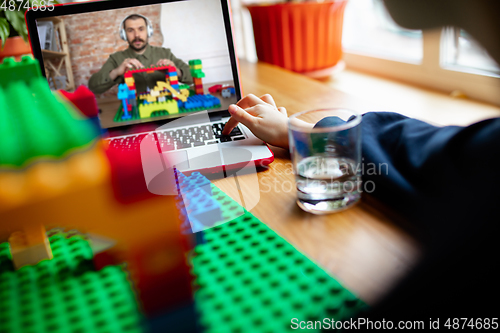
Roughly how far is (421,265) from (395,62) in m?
2.79

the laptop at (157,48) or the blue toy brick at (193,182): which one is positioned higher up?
the laptop at (157,48)

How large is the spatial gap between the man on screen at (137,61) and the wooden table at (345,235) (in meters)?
0.46

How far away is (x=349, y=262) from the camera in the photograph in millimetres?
444

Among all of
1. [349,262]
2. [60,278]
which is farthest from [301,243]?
[60,278]

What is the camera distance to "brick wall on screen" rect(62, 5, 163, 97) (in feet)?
3.22

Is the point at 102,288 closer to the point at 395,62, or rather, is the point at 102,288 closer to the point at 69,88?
the point at 69,88

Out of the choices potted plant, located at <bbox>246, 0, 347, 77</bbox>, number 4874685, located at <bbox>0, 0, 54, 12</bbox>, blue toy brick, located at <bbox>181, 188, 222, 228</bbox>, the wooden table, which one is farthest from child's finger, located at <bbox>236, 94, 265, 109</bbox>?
potted plant, located at <bbox>246, 0, 347, 77</bbox>

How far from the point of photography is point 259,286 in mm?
422

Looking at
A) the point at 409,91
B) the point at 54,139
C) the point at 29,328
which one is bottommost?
the point at 409,91

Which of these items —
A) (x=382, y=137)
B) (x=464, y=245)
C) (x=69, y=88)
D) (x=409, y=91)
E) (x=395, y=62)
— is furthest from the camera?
(x=395, y=62)

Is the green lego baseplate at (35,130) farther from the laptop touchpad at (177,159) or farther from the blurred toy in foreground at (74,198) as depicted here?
the laptop touchpad at (177,159)

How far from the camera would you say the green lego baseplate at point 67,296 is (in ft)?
1.30

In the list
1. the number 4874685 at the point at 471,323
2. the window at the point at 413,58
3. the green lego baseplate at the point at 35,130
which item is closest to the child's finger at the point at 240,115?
the green lego baseplate at the point at 35,130

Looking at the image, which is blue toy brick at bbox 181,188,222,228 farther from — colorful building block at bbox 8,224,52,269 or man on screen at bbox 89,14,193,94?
man on screen at bbox 89,14,193,94
